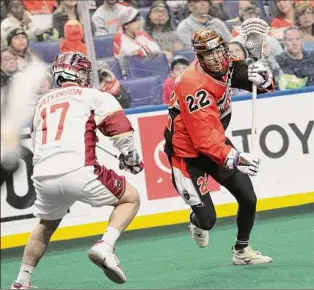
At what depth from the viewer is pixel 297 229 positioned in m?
7.43

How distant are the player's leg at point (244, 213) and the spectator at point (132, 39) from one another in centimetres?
305

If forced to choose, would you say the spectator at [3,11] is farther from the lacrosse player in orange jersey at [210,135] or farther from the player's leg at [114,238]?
the player's leg at [114,238]

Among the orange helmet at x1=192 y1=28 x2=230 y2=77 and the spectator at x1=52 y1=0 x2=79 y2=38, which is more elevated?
the orange helmet at x1=192 y1=28 x2=230 y2=77

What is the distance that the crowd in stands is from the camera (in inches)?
342

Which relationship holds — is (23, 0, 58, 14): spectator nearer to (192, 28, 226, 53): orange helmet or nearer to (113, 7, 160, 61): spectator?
(113, 7, 160, 61): spectator

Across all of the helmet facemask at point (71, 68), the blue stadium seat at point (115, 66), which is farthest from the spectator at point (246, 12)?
the helmet facemask at point (71, 68)

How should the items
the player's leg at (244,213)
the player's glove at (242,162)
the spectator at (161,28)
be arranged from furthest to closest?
the spectator at (161,28), the player's leg at (244,213), the player's glove at (242,162)

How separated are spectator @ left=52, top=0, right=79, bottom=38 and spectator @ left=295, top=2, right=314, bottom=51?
78.1 inches

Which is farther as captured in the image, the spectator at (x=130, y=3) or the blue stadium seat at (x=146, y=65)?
the spectator at (x=130, y=3)

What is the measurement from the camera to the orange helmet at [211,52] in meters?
5.92

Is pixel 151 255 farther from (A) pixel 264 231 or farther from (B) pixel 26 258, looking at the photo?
(B) pixel 26 258

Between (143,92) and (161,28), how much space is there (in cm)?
73

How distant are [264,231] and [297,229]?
0.32 metres

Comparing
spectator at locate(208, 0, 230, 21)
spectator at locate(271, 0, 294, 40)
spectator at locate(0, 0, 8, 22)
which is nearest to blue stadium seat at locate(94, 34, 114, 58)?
spectator at locate(0, 0, 8, 22)
